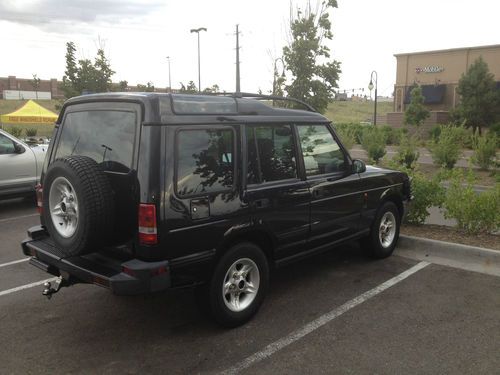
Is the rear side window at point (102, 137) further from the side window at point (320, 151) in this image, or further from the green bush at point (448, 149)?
the green bush at point (448, 149)

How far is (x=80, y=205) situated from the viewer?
10.7 ft

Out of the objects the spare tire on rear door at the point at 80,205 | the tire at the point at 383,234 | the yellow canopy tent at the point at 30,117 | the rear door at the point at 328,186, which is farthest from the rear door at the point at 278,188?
the yellow canopy tent at the point at 30,117

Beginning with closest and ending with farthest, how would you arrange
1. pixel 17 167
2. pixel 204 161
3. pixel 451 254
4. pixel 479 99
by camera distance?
pixel 204 161, pixel 451 254, pixel 17 167, pixel 479 99

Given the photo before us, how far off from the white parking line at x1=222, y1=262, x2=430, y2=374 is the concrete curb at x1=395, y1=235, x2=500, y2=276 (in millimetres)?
558

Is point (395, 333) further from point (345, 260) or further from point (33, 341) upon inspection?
point (33, 341)

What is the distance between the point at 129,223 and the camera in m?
3.35

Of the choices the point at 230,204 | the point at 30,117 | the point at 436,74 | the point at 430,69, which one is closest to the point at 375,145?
the point at 230,204

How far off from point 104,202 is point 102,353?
1.14 meters

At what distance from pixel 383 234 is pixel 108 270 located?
11.4ft

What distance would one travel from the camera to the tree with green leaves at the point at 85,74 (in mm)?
25403

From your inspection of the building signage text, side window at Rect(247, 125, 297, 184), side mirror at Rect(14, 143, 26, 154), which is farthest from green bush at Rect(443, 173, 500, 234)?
the building signage text

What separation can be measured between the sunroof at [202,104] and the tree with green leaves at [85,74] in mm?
23277

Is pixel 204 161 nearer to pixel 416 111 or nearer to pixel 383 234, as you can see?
pixel 383 234

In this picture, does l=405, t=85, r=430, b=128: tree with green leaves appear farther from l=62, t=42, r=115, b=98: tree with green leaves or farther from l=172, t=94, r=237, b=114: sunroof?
l=172, t=94, r=237, b=114: sunroof
